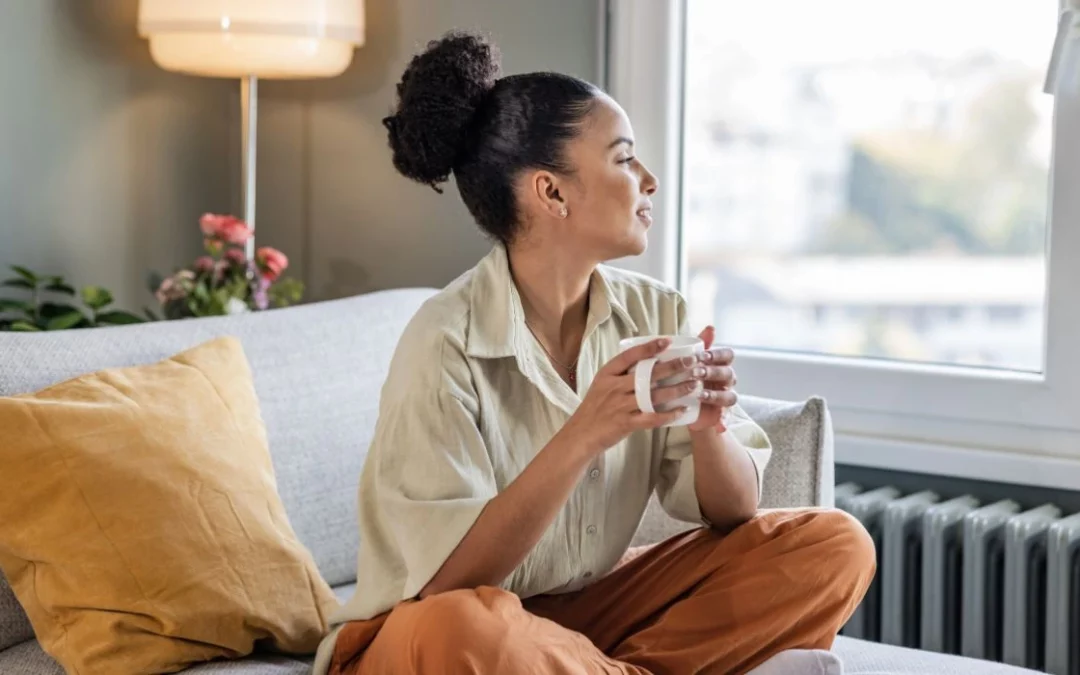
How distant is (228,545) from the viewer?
5.98ft

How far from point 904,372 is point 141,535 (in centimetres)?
144

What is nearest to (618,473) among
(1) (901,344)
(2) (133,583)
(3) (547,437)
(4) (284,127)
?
(3) (547,437)

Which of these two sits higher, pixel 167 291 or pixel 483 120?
pixel 483 120

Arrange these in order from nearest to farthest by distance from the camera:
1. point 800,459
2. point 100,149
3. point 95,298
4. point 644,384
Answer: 1. point 644,384
2. point 800,459
3. point 95,298
4. point 100,149

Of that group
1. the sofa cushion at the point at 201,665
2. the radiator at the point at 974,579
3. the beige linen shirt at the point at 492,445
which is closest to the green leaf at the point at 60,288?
the sofa cushion at the point at 201,665

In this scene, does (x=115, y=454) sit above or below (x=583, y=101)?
below

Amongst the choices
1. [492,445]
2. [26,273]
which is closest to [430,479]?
[492,445]

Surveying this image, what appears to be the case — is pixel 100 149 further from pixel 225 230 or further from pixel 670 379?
pixel 670 379

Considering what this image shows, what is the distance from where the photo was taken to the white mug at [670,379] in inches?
58.4

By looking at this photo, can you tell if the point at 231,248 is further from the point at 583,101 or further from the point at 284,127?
the point at 583,101

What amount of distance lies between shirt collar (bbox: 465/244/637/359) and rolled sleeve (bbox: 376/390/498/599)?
10 cm

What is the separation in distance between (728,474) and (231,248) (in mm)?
1586

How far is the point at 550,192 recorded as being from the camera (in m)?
1.83

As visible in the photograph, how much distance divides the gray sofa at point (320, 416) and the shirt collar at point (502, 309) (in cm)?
36
